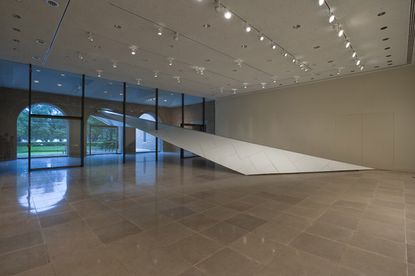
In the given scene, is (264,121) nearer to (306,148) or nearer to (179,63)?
(306,148)

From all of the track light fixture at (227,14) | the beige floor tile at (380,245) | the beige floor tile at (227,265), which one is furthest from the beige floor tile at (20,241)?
the track light fixture at (227,14)

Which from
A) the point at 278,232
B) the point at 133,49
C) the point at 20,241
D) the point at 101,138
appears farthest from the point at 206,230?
the point at 101,138

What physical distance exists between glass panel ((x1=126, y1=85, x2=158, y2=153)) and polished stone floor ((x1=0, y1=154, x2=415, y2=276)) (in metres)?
7.02

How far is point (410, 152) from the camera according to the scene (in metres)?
7.67

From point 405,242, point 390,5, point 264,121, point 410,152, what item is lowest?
point 405,242

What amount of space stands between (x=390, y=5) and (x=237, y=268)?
5.53 metres

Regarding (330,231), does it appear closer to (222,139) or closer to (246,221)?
(246,221)

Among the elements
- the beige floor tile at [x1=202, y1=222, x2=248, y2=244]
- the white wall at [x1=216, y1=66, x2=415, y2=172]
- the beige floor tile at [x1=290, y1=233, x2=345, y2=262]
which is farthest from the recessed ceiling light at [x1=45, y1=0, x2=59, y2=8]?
the white wall at [x1=216, y1=66, x2=415, y2=172]

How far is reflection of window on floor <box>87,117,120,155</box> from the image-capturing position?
12609 mm

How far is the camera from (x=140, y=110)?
1273cm

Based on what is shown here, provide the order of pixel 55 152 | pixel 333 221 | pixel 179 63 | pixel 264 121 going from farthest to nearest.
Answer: pixel 264 121 < pixel 55 152 < pixel 179 63 < pixel 333 221

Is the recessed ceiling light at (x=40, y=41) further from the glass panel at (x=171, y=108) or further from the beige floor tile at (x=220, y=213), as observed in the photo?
the glass panel at (x=171, y=108)

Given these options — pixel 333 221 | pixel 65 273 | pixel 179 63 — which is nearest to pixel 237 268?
pixel 65 273

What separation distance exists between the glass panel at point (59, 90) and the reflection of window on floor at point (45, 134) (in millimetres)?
363
